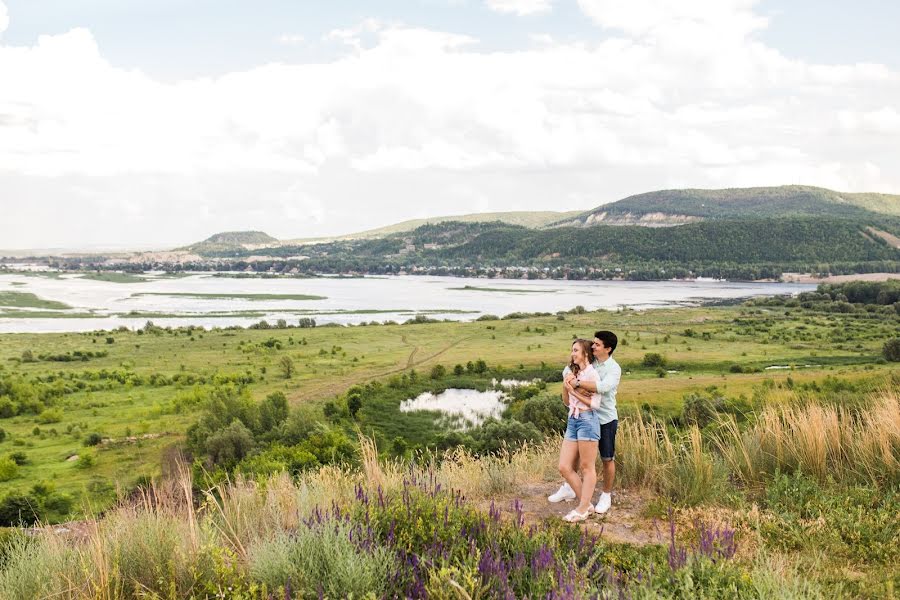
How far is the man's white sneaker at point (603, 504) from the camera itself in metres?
6.23

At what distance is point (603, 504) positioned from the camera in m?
6.30

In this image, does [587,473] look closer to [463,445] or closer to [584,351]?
[584,351]

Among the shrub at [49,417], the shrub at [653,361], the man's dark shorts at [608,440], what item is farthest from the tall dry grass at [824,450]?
the shrub at [653,361]

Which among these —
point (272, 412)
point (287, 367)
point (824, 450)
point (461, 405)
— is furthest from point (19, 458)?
point (824, 450)

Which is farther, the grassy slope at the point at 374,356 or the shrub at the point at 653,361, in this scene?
the shrub at the point at 653,361

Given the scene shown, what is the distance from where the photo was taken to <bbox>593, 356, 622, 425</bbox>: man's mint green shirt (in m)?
6.39

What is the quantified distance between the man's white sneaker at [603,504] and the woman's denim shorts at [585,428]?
0.58 metres

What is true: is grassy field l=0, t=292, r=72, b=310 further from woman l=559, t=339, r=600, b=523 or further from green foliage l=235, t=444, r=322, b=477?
woman l=559, t=339, r=600, b=523

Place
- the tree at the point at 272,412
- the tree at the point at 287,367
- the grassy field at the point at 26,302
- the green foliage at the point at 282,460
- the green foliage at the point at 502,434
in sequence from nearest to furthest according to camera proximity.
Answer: the green foliage at the point at 282,460
the green foliage at the point at 502,434
the tree at the point at 272,412
the tree at the point at 287,367
the grassy field at the point at 26,302

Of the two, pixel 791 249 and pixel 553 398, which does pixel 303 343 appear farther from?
pixel 791 249

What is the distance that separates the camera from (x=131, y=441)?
32.2 meters

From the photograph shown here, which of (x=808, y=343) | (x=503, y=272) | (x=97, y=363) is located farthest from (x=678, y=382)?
(x=503, y=272)

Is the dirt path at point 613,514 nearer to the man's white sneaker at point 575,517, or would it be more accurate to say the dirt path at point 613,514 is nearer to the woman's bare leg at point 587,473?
the man's white sneaker at point 575,517

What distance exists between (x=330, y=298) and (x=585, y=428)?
383ft
